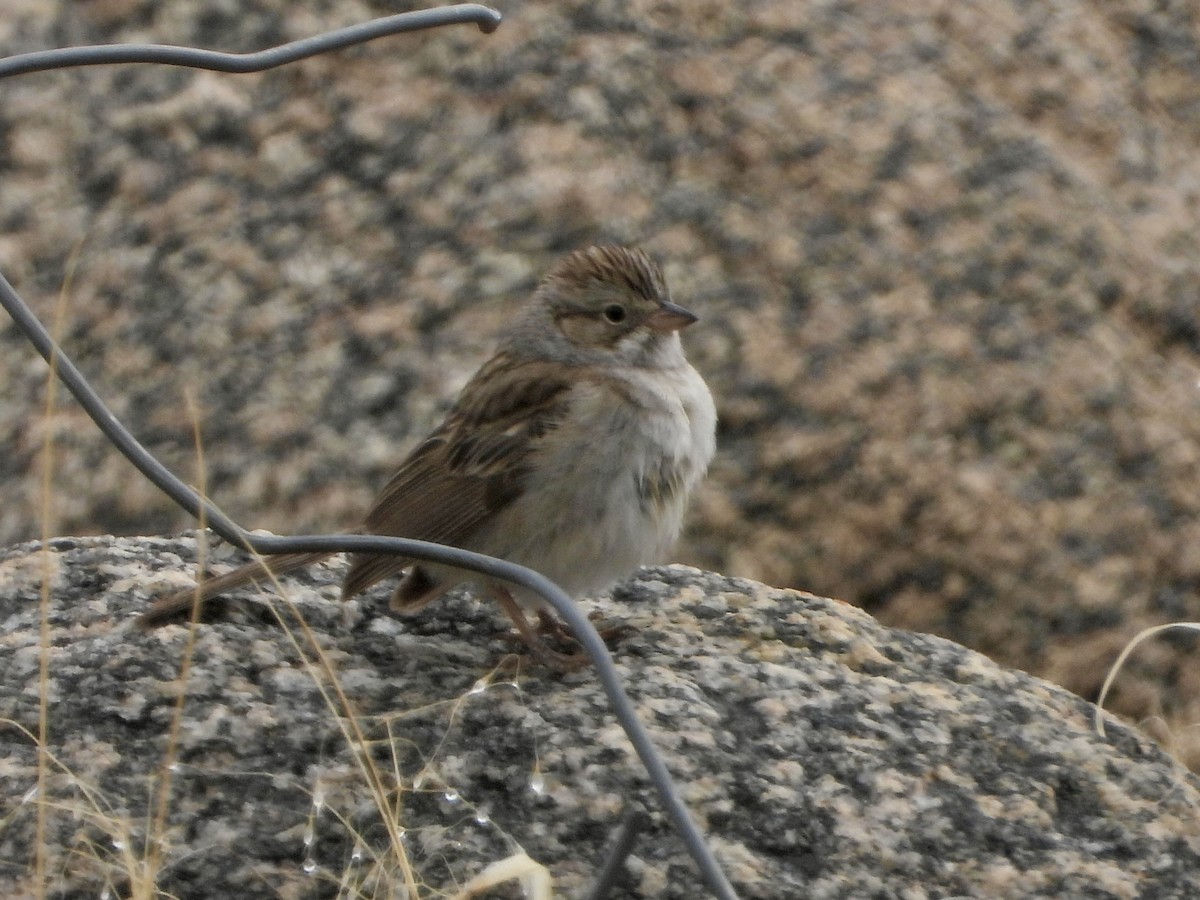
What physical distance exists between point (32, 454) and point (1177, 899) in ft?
10.6

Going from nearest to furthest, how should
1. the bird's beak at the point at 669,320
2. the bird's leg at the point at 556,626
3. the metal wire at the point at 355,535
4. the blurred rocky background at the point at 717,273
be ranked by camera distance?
the metal wire at the point at 355,535 < the bird's leg at the point at 556,626 < the bird's beak at the point at 669,320 < the blurred rocky background at the point at 717,273

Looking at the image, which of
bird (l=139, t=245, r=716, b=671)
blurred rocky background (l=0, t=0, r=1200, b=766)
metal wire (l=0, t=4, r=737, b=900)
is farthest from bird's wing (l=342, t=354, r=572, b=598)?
metal wire (l=0, t=4, r=737, b=900)

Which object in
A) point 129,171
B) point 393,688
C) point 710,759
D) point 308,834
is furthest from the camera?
point 129,171

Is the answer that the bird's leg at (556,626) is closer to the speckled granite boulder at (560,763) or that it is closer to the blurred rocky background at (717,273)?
the speckled granite boulder at (560,763)

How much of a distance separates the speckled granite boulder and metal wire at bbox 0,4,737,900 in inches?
16.1

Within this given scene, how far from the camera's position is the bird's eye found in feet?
15.3

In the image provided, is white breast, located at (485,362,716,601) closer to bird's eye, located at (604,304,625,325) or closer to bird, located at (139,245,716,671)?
bird, located at (139,245,716,671)

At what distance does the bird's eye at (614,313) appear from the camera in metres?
4.65

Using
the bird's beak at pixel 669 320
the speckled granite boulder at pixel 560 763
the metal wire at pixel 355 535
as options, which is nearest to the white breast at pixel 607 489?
the speckled granite boulder at pixel 560 763

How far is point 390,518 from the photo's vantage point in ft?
14.6

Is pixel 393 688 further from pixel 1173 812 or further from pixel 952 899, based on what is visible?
pixel 1173 812

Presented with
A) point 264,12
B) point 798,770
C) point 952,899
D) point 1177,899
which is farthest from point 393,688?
point 264,12

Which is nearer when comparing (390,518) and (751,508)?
(390,518)

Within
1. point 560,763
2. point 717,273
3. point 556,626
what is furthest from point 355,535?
point 717,273
